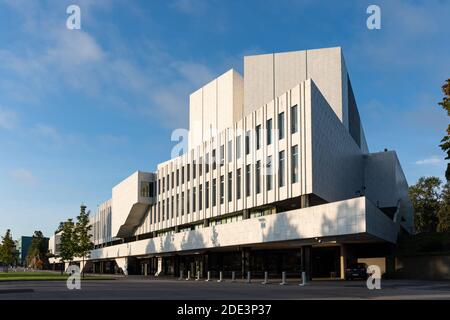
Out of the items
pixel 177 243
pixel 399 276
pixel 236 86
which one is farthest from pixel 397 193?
pixel 177 243

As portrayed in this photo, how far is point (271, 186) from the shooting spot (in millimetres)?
49062

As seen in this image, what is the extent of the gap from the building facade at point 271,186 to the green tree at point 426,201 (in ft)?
57.5

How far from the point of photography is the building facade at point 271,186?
4525cm

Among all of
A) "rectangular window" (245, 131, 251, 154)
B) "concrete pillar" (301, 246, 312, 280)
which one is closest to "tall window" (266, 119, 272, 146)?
"rectangular window" (245, 131, 251, 154)

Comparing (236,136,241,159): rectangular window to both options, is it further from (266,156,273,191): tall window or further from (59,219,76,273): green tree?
(59,219,76,273): green tree

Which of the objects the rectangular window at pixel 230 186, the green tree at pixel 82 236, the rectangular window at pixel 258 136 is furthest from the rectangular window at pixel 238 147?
the green tree at pixel 82 236

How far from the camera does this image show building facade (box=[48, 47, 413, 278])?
4525 cm

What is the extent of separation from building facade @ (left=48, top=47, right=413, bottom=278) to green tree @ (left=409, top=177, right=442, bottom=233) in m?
17.5

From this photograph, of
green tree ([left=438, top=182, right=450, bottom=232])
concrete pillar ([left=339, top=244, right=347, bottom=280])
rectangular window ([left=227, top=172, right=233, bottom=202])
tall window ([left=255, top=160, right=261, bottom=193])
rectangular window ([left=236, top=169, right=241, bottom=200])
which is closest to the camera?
concrete pillar ([left=339, top=244, right=347, bottom=280])

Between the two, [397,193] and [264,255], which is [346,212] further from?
[397,193]

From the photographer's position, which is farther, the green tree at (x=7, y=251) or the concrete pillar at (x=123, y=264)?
the concrete pillar at (x=123, y=264)

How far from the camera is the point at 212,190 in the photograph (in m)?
61.1

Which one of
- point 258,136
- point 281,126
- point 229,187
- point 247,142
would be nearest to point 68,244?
point 229,187

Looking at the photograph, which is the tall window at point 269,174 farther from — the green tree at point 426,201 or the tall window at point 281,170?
the green tree at point 426,201
